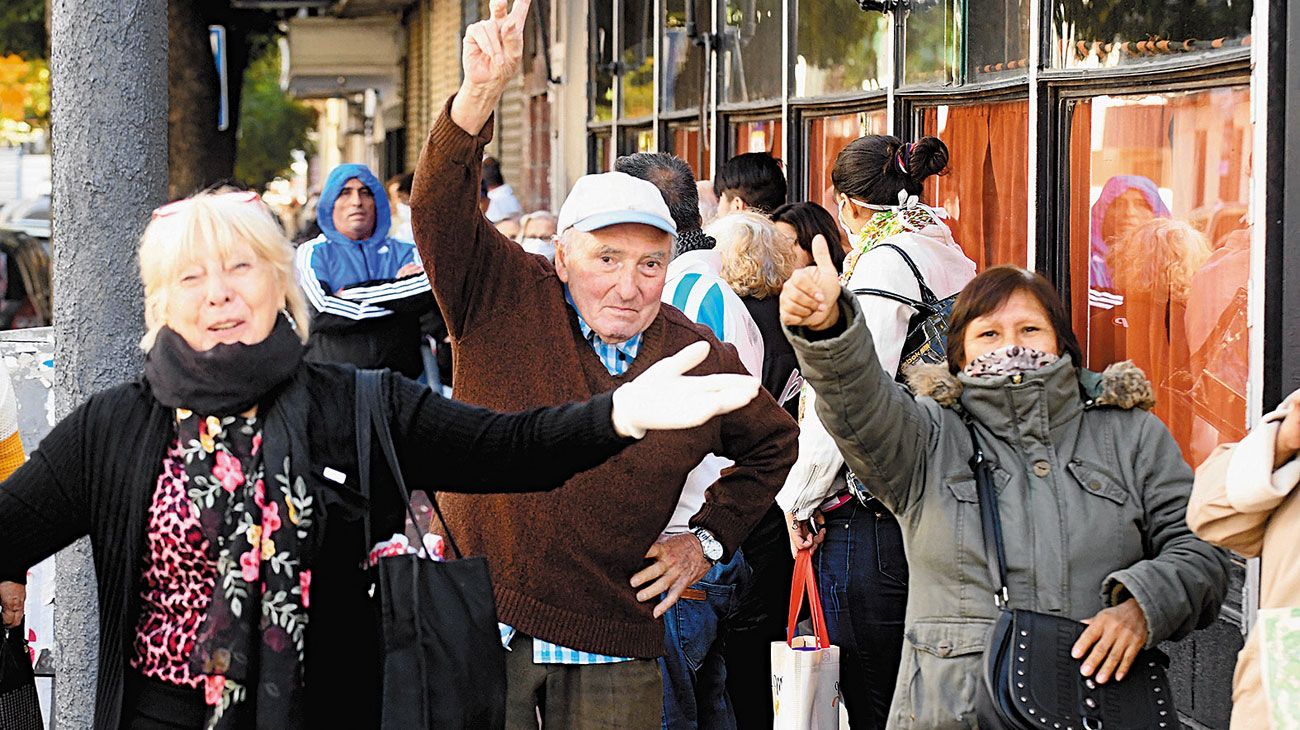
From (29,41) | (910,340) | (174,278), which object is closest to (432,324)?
(910,340)

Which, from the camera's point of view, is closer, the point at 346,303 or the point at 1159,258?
the point at 1159,258

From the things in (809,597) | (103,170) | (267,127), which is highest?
(267,127)

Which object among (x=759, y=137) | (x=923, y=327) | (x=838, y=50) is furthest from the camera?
(x=759, y=137)

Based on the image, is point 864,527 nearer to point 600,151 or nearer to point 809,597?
point 809,597

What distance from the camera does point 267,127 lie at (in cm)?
5247

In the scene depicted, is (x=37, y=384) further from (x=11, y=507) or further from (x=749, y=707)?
(x=11, y=507)

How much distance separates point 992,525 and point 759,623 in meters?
2.31

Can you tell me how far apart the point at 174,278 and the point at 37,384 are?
326 cm

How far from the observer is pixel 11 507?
3330 millimetres

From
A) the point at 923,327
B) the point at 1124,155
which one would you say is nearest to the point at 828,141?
the point at 1124,155

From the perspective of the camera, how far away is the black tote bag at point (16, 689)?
421 cm

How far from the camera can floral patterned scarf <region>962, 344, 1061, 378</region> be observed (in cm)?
395

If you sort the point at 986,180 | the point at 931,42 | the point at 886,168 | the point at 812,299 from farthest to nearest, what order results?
the point at 931,42
the point at 986,180
the point at 886,168
the point at 812,299

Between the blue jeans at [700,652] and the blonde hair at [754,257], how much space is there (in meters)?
1.25
